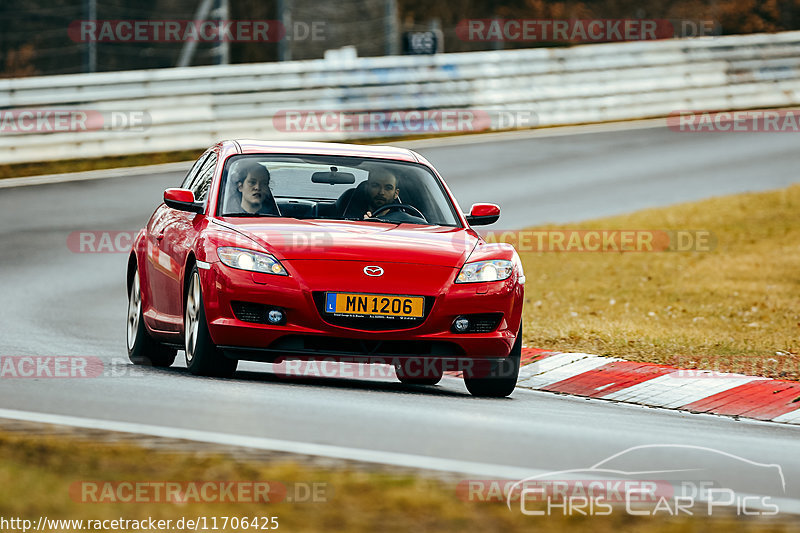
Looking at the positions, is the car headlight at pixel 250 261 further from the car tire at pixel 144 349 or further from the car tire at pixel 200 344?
the car tire at pixel 144 349

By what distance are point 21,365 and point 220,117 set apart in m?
16.2

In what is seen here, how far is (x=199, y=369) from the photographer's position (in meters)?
9.50

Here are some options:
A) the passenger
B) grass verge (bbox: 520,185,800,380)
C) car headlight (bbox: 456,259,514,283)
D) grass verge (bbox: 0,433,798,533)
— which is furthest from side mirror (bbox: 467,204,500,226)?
grass verge (bbox: 0,433,798,533)

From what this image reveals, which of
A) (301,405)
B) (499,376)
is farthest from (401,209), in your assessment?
(301,405)

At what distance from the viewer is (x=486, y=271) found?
955 cm

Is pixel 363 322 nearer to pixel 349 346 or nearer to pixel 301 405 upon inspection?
pixel 349 346

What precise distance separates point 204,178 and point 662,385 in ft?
11.2

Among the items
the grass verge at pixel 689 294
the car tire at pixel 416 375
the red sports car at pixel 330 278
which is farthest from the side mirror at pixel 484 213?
the grass verge at pixel 689 294

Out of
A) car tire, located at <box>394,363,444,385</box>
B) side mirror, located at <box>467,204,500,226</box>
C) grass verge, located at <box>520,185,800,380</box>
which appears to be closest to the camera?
car tire, located at <box>394,363,444,385</box>

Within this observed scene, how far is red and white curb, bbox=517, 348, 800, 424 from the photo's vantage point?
9.83 metres

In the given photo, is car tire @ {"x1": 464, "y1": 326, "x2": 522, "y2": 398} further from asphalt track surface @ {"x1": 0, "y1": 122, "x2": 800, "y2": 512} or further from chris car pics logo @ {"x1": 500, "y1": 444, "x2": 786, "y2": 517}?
chris car pics logo @ {"x1": 500, "y1": 444, "x2": 786, "y2": 517}

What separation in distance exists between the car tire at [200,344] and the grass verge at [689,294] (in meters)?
3.41

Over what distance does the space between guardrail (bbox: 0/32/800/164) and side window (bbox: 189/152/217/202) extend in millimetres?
12714

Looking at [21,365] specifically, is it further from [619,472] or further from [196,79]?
[196,79]
